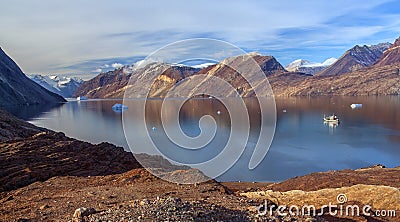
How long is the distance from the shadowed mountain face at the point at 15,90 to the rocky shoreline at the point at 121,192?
4398 inches

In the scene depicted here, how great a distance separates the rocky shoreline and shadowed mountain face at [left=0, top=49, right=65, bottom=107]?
366ft

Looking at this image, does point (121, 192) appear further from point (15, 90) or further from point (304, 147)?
point (15, 90)

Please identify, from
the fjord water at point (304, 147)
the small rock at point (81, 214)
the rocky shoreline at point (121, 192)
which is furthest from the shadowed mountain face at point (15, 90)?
the small rock at point (81, 214)

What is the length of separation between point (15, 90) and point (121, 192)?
143639 millimetres

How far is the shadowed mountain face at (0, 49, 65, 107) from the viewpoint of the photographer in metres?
128

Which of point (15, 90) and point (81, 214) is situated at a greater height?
point (15, 90)

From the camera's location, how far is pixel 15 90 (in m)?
137

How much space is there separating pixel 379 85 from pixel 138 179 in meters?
175

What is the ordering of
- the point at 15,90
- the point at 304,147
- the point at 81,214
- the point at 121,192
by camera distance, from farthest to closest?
the point at 15,90, the point at 304,147, the point at 121,192, the point at 81,214

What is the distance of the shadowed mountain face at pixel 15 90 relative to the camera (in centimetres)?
12761

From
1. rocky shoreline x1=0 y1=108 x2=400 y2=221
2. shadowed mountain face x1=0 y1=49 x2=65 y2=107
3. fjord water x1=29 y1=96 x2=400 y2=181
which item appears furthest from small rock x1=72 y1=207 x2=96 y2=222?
shadowed mountain face x1=0 y1=49 x2=65 y2=107

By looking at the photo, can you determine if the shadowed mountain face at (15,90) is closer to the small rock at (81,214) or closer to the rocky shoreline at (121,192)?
the rocky shoreline at (121,192)

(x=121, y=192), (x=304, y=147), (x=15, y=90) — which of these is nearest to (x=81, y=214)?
(x=121, y=192)

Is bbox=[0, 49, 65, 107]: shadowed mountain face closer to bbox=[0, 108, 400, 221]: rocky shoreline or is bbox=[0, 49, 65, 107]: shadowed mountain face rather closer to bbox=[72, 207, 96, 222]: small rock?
bbox=[0, 108, 400, 221]: rocky shoreline
